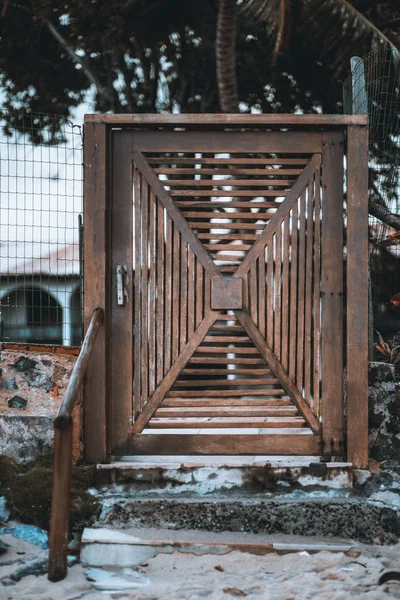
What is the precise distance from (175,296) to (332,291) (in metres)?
0.99

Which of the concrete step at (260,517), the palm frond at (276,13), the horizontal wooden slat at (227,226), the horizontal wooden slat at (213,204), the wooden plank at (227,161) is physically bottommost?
the concrete step at (260,517)

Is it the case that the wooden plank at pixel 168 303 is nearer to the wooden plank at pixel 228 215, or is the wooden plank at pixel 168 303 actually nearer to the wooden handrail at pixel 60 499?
Answer: the wooden plank at pixel 228 215

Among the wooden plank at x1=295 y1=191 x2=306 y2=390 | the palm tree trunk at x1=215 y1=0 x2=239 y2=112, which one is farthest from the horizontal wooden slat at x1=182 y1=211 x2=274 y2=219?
the palm tree trunk at x1=215 y1=0 x2=239 y2=112

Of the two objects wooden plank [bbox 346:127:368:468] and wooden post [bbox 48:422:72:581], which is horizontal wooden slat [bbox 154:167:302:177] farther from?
wooden post [bbox 48:422:72:581]

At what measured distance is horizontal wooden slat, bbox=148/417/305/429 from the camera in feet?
12.9

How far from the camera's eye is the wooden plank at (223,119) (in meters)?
3.92

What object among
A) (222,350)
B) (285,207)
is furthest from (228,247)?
(222,350)

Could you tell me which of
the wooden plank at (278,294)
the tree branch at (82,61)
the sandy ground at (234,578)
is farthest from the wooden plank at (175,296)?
the tree branch at (82,61)

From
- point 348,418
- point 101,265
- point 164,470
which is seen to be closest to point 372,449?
point 348,418

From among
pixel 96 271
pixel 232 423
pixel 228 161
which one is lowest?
pixel 232 423

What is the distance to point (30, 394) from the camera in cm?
418

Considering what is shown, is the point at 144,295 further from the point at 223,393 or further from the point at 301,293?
the point at 301,293

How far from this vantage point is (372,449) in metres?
4.10

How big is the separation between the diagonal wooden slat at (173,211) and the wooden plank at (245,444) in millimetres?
1077
